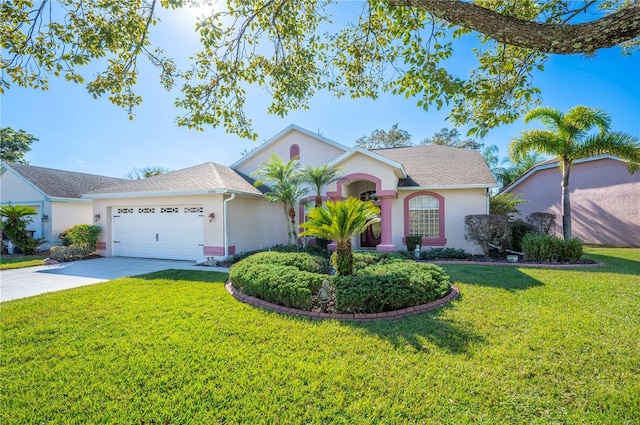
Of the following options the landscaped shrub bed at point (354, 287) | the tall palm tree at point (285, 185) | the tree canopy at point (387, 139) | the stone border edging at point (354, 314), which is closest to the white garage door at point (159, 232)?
the tall palm tree at point (285, 185)

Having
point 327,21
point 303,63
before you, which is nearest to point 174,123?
point 303,63

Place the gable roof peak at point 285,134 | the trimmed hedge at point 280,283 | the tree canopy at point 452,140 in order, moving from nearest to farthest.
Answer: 1. the trimmed hedge at point 280,283
2. the gable roof peak at point 285,134
3. the tree canopy at point 452,140

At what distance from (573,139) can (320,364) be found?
1573 centimetres

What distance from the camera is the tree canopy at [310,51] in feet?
15.6

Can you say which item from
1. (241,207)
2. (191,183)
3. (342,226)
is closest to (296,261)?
(342,226)

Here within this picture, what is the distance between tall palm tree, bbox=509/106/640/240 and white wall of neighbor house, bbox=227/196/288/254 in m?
12.6

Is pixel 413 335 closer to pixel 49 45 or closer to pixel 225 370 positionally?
pixel 225 370

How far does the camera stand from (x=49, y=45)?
5.14 metres

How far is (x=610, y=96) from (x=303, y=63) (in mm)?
12186

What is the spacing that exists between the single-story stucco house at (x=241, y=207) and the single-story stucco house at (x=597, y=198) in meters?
10.1

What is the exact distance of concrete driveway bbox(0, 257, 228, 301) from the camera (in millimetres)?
8062

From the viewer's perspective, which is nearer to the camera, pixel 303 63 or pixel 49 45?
pixel 49 45

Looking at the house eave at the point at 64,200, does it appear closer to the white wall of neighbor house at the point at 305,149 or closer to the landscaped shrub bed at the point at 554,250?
the white wall of neighbor house at the point at 305,149

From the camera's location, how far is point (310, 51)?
22.6 feet
